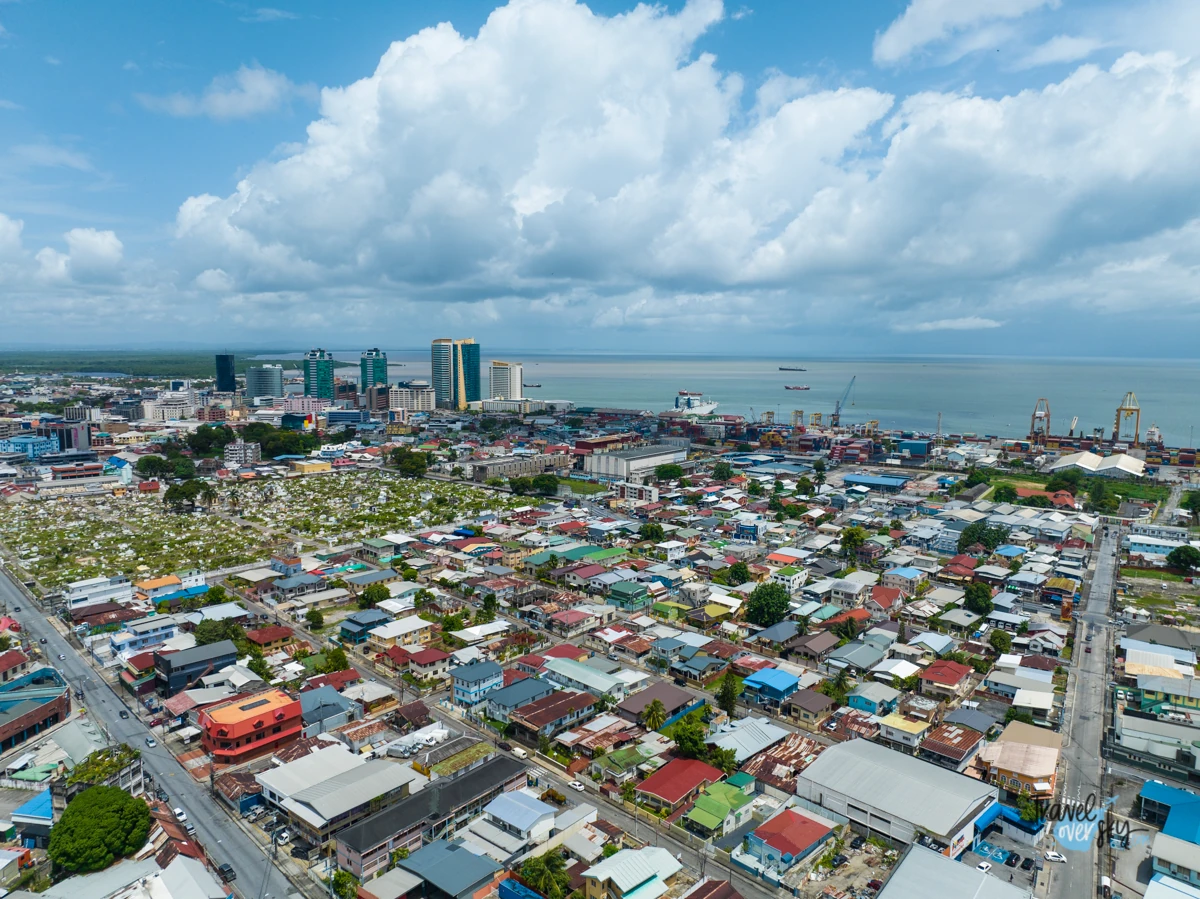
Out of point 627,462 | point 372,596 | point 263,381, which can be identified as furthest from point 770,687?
point 263,381

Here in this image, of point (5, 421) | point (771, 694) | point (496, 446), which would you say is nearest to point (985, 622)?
point (771, 694)

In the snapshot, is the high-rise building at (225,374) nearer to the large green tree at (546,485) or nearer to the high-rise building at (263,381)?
the high-rise building at (263,381)

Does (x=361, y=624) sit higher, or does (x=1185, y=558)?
(x=1185, y=558)

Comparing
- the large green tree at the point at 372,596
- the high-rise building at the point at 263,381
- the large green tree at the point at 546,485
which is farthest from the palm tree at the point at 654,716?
the high-rise building at the point at 263,381

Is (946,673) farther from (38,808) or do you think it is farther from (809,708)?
(38,808)

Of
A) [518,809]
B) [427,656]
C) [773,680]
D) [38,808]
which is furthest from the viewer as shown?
[427,656]

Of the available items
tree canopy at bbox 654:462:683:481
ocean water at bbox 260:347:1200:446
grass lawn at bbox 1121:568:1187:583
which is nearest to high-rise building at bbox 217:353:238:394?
ocean water at bbox 260:347:1200:446
